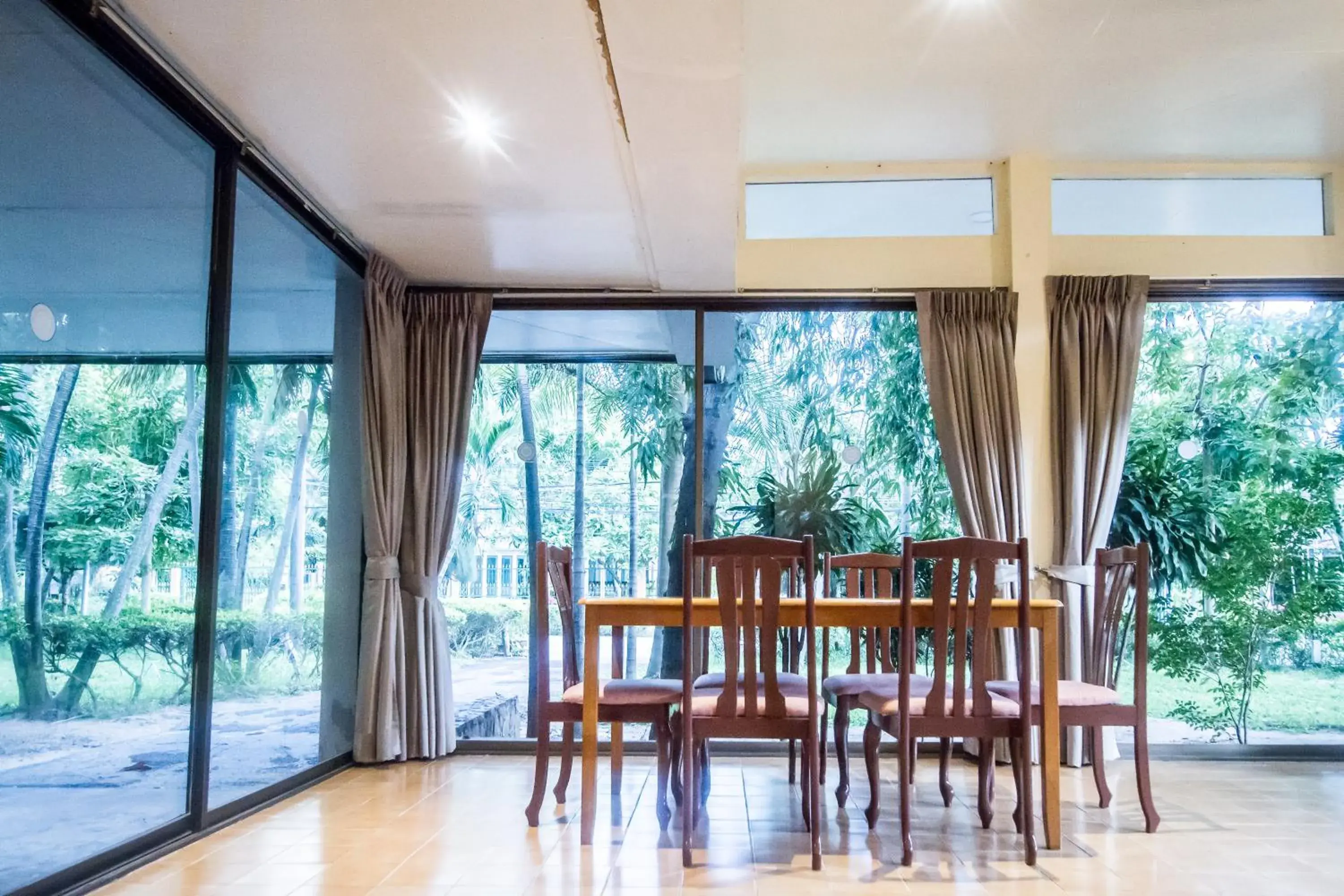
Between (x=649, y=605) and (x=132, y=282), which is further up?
(x=132, y=282)

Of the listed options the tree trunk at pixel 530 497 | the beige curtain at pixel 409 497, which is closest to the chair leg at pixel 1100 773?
the tree trunk at pixel 530 497

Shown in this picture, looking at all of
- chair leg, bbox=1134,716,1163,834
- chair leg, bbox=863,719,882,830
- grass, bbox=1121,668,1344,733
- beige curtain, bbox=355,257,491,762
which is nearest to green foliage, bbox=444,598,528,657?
beige curtain, bbox=355,257,491,762

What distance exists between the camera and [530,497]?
16.8ft

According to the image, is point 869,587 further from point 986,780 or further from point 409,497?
point 409,497

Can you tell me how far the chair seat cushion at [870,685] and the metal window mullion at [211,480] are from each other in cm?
220

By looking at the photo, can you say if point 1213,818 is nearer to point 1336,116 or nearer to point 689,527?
point 689,527

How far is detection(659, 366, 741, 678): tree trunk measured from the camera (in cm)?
498

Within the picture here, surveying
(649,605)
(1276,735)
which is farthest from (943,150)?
(1276,735)

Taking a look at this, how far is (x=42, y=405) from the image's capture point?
7.99ft

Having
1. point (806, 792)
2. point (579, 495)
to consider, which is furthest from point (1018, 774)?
point (579, 495)

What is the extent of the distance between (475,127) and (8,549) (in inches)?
75.6

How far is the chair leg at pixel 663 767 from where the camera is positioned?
11.1 feet

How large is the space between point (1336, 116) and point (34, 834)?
18.0 feet

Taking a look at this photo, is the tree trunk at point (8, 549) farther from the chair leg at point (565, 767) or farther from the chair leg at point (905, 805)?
the chair leg at point (905, 805)
